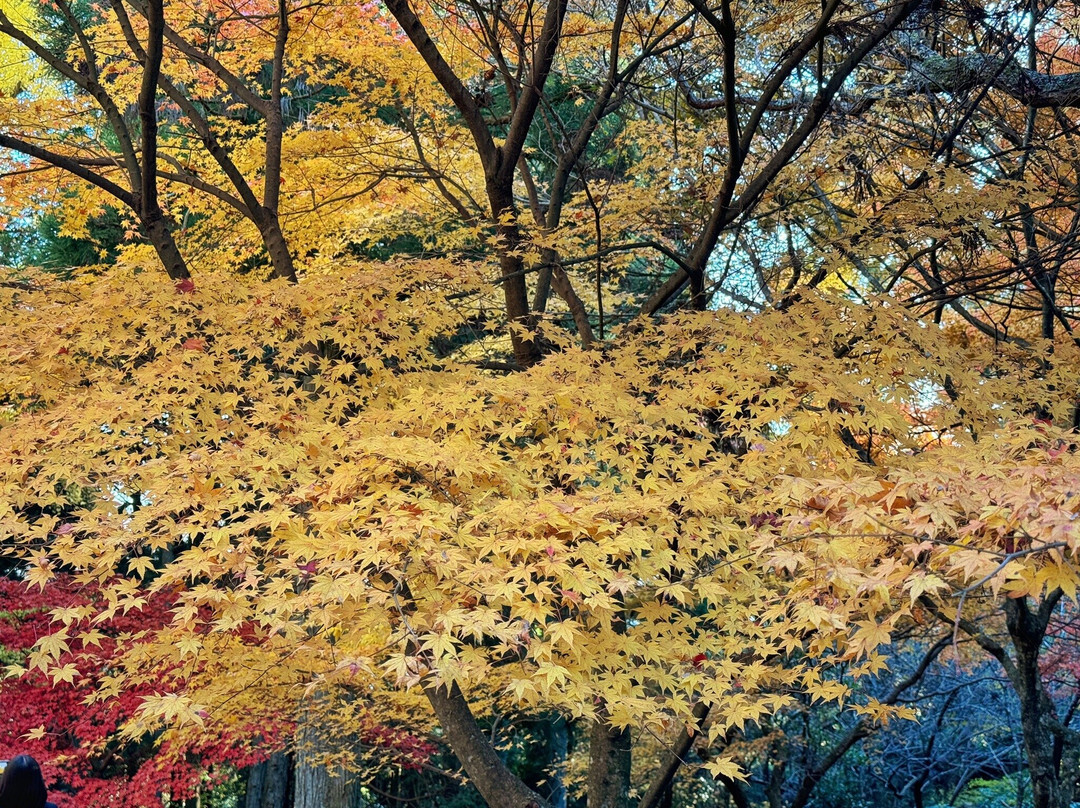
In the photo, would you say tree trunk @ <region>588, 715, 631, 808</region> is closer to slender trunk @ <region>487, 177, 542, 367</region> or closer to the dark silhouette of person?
slender trunk @ <region>487, 177, 542, 367</region>

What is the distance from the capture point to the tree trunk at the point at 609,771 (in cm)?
602

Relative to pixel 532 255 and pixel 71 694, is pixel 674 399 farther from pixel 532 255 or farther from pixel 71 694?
pixel 71 694

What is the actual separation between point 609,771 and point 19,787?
411cm

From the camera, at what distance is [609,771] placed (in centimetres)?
604

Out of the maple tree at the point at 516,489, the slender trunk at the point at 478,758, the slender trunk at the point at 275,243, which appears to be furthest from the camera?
the slender trunk at the point at 275,243

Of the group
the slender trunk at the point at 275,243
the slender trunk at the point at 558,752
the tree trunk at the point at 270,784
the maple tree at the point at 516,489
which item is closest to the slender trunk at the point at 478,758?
the maple tree at the point at 516,489

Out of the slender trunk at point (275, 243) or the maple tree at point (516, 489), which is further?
the slender trunk at point (275, 243)

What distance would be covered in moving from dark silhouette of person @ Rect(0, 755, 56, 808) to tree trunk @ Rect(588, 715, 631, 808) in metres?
3.83

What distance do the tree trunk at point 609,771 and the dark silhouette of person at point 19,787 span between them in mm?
3834

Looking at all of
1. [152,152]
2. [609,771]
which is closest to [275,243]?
[152,152]

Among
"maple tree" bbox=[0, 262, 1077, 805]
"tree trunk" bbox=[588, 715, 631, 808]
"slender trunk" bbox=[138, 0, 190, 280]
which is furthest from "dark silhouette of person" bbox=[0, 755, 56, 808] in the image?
"tree trunk" bbox=[588, 715, 631, 808]

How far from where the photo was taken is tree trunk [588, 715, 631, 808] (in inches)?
237

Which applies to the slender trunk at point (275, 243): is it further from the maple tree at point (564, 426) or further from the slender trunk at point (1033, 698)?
the slender trunk at point (1033, 698)

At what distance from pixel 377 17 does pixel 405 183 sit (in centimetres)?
184
